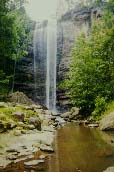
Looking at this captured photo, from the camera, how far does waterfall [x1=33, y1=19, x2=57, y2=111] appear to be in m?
36.5

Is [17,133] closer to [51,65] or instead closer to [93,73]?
[93,73]

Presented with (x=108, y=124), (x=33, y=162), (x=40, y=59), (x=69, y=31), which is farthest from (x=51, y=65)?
(x=33, y=162)

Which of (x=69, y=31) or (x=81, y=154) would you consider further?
(x=69, y=31)

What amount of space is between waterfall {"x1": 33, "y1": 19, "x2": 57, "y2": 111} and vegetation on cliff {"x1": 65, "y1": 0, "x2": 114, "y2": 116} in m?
8.50

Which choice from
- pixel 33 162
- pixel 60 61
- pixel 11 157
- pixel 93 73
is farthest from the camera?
pixel 60 61

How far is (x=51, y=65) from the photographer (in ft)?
128

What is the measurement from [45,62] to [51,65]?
0.80 meters

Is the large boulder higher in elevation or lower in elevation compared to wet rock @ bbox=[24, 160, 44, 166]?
higher

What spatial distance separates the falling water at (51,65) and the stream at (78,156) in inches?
789

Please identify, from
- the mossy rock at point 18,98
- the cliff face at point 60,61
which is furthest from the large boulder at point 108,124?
the cliff face at point 60,61

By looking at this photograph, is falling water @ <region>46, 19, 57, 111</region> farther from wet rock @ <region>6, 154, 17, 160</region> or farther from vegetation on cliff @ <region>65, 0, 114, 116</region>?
wet rock @ <region>6, 154, 17, 160</region>

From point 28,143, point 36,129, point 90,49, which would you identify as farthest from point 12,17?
point 28,143

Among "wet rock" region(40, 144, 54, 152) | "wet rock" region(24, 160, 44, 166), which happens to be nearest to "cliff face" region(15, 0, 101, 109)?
"wet rock" region(40, 144, 54, 152)

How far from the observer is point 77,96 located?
87.2ft
